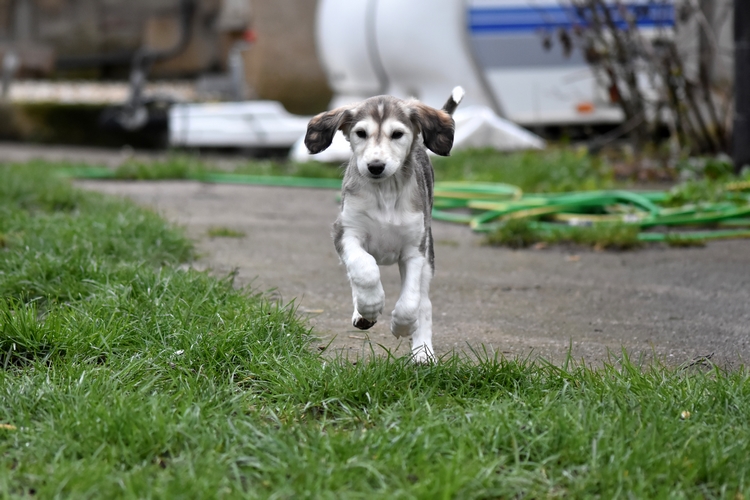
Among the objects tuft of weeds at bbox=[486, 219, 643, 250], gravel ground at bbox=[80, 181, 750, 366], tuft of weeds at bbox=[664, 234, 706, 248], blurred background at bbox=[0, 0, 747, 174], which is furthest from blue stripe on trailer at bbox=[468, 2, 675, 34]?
tuft of weeds at bbox=[664, 234, 706, 248]

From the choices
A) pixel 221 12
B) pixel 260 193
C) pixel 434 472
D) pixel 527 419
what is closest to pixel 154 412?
pixel 434 472

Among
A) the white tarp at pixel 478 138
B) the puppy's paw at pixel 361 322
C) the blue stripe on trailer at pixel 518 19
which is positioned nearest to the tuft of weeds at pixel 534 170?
the white tarp at pixel 478 138

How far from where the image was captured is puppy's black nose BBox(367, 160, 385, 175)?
3215mm

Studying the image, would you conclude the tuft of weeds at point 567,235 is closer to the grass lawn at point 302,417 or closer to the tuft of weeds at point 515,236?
the tuft of weeds at point 515,236

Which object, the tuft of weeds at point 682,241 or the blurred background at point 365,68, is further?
the blurred background at point 365,68

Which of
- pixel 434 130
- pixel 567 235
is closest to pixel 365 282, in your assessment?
pixel 434 130

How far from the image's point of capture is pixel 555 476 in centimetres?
251

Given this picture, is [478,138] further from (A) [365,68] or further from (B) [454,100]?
(B) [454,100]

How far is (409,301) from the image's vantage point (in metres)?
3.26

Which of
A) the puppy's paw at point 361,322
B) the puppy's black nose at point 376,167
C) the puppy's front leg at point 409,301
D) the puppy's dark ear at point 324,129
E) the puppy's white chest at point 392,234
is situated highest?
the puppy's dark ear at point 324,129

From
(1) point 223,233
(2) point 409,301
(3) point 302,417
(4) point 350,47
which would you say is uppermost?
(4) point 350,47

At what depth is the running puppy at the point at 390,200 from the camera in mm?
3281

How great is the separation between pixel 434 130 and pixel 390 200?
0.30 m

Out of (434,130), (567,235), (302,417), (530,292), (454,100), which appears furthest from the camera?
(567,235)
